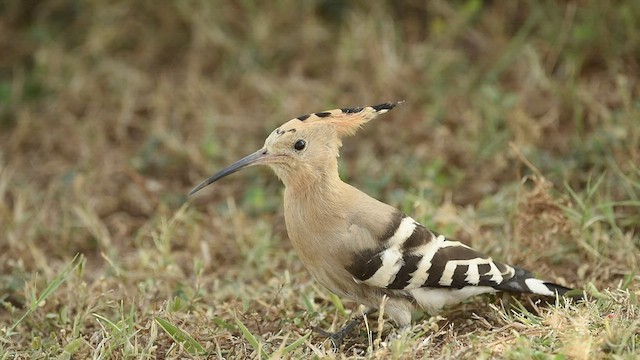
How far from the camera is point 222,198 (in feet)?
14.9

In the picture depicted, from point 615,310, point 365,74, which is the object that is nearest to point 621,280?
point 615,310

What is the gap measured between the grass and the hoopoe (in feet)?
0.32

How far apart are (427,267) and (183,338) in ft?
2.60

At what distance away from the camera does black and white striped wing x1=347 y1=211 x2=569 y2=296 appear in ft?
9.37

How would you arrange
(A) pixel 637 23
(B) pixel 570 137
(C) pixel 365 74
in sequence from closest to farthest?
(B) pixel 570 137
(A) pixel 637 23
(C) pixel 365 74

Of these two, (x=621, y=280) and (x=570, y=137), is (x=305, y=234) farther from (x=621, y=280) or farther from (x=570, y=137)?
(x=570, y=137)

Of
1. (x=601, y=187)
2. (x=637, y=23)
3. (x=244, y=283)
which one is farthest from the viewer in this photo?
(x=637, y=23)

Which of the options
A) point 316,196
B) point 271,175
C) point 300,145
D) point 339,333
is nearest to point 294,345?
point 339,333

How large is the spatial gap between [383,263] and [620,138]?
1.71 metres

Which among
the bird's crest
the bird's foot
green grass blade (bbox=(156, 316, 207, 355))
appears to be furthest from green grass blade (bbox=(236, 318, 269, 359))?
the bird's crest

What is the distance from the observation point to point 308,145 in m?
3.00

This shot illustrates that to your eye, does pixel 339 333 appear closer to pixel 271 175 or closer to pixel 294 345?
pixel 294 345

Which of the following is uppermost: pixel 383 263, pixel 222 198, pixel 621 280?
pixel 383 263

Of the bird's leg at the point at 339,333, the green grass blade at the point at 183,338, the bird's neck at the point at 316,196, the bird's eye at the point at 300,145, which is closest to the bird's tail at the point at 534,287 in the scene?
the bird's leg at the point at 339,333
